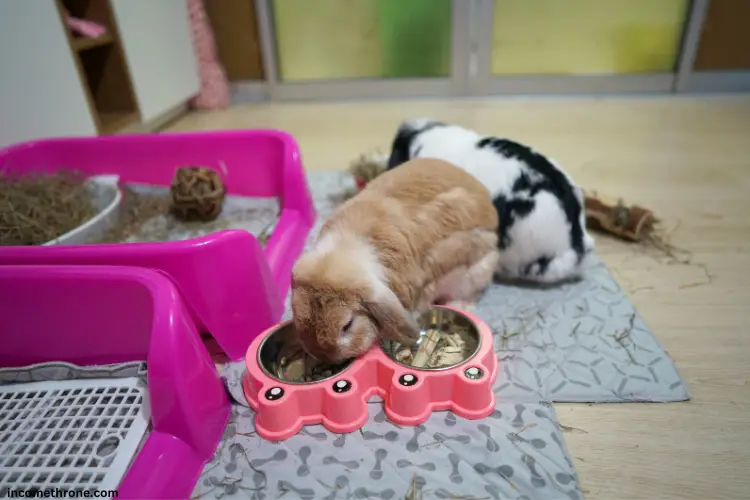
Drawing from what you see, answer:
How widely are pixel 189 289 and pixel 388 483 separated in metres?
0.53

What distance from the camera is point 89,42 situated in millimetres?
2121

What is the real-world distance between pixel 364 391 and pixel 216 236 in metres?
0.43

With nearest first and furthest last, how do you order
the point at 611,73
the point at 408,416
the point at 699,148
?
the point at 408,416 < the point at 699,148 < the point at 611,73

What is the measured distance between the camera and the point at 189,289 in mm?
1028

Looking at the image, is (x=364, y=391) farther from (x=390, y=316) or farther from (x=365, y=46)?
(x=365, y=46)

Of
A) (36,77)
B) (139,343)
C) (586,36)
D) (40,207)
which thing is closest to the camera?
(139,343)

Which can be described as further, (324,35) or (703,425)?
(324,35)

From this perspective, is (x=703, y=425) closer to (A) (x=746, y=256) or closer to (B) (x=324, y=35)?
(A) (x=746, y=256)

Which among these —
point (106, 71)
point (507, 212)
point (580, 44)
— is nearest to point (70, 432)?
point (507, 212)

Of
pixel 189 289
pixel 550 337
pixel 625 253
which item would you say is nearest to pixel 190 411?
pixel 189 289

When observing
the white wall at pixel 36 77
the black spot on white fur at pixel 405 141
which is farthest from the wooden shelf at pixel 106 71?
the black spot on white fur at pixel 405 141

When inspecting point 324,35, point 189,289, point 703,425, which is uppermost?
point 324,35

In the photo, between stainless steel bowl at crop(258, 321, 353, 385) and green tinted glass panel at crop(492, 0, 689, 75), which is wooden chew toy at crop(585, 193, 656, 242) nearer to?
stainless steel bowl at crop(258, 321, 353, 385)

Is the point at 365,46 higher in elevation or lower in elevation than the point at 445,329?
higher
